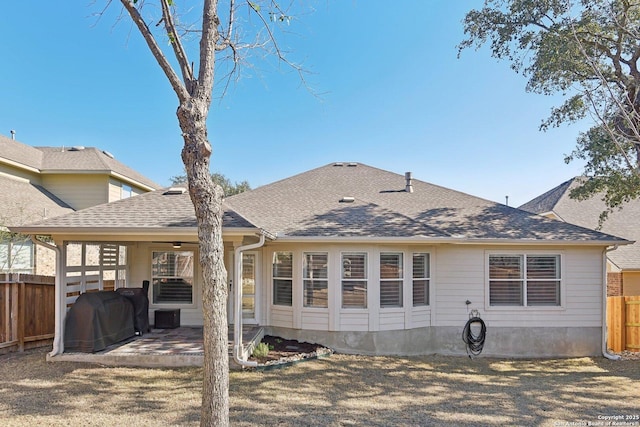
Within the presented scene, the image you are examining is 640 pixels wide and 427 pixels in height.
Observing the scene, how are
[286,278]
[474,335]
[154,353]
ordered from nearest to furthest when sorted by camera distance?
[154,353]
[286,278]
[474,335]

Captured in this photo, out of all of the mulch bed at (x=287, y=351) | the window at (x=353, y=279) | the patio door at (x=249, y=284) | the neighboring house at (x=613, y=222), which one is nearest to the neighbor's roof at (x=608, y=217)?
the neighboring house at (x=613, y=222)

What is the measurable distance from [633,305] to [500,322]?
4.23 meters

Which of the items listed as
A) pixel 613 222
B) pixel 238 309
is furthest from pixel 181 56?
pixel 613 222

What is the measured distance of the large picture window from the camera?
9406 mm

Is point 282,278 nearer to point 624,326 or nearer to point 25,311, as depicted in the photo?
point 25,311

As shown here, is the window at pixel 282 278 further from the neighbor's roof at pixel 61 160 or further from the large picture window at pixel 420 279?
the neighbor's roof at pixel 61 160

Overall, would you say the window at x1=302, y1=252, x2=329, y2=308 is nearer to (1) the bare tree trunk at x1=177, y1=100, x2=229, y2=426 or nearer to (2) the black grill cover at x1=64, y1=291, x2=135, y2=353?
(2) the black grill cover at x1=64, y1=291, x2=135, y2=353

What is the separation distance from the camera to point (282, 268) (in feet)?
31.2

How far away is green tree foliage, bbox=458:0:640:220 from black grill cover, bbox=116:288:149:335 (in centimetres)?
985

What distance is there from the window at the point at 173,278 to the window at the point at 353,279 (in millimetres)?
3918

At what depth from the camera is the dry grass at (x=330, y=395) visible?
4.96 metres

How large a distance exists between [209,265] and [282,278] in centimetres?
563

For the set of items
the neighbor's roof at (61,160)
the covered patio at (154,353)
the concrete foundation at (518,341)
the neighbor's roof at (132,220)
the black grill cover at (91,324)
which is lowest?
the concrete foundation at (518,341)

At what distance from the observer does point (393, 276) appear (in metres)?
→ 9.07
